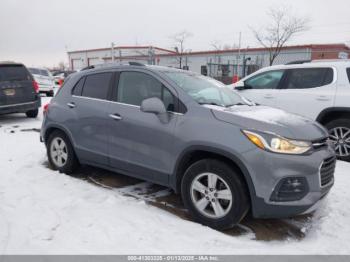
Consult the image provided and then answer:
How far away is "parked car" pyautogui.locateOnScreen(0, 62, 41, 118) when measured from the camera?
9.13m

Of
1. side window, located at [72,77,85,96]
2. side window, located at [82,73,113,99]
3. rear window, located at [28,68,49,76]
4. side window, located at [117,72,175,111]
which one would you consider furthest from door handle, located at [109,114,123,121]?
rear window, located at [28,68,49,76]

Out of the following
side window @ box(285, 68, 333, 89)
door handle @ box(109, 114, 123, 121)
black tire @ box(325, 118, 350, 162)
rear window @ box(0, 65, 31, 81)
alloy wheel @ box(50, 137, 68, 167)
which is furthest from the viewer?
rear window @ box(0, 65, 31, 81)

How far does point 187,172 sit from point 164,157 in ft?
1.17

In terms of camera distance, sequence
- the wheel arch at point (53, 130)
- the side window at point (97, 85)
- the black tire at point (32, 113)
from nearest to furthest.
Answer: the side window at point (97, 85) → the wheel arch at point (53, 130) → the black tire at point (32, 113)

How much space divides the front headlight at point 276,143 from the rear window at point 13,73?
27.8ft

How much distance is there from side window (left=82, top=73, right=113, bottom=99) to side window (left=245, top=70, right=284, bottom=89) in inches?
149

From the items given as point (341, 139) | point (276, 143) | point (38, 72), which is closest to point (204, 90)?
point (276, 143)

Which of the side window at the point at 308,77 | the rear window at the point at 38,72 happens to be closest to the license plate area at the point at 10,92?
the side window at the point at 308,77

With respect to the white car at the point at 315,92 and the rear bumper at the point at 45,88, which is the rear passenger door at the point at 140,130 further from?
the rear bumper at the point at 45,88

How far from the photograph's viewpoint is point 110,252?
2900mm

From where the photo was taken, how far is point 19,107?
951 cm

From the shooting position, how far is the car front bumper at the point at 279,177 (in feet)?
9.74

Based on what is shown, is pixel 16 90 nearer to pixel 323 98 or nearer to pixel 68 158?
pixel 68 158

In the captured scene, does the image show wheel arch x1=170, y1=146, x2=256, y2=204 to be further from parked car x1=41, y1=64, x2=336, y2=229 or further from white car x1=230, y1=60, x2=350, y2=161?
white car x1=230, y1=60, x2=350, y2=161
